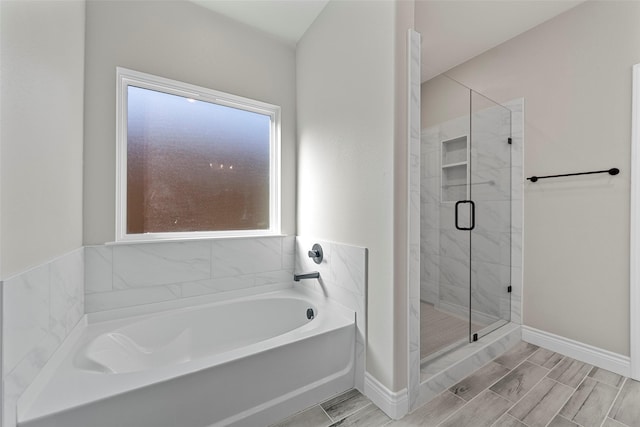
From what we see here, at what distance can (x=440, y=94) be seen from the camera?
2621 mm

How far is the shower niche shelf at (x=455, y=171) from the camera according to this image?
7.98 feet

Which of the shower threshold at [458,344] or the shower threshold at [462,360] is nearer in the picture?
the shower threshold at [462,360]

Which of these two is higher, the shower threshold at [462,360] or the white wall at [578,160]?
the white wall at [578,160]

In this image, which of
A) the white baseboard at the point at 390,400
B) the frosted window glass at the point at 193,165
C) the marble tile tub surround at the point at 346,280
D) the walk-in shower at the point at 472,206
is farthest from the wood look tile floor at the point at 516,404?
the frosted window glass at the point at 193,165

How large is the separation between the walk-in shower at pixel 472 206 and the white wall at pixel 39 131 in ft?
7.94

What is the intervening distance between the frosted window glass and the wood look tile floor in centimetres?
150

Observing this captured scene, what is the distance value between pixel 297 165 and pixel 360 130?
872 mm

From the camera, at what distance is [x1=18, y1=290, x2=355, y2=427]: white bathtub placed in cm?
106

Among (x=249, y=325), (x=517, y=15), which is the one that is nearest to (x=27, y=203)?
(x=249, y=325)

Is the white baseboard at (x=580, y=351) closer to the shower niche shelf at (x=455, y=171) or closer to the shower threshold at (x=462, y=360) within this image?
the shower threshold at (x=462, y=360)

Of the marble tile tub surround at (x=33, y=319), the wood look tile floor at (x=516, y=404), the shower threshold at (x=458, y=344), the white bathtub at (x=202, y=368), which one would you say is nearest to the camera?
the marble tile tub surround at (x=33, y=319)

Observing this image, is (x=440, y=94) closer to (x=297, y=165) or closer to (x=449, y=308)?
(x=297, y=165)

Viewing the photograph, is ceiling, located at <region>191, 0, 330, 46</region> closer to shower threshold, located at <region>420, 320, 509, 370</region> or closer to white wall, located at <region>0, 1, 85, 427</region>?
white wall, located at <region>0, 1, 85, 427</region>

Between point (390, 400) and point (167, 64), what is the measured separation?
260 centimetres
